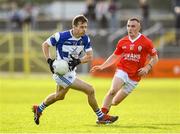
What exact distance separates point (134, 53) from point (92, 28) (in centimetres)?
2608

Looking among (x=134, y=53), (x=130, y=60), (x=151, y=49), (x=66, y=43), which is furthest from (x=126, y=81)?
(x=66, y=43)

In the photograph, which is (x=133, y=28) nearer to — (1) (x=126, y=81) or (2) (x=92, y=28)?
(1) (x=126, y=81)

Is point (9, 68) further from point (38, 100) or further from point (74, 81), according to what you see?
point (74, 81)

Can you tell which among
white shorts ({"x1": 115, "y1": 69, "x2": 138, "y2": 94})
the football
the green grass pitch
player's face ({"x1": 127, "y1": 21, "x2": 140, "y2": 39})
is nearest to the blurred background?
the green grass pitch

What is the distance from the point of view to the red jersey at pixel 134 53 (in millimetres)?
15633

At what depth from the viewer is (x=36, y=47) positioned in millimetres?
41844

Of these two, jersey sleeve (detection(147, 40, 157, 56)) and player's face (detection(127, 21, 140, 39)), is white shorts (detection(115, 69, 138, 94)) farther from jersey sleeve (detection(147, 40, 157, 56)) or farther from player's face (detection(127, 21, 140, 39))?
player's face (detection(127, 21, 140, 39))

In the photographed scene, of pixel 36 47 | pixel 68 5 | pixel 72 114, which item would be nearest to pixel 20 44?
pixel 36 47

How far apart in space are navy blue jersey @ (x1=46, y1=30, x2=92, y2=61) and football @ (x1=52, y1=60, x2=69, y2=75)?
212 millimetres

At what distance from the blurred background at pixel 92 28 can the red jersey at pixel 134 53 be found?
2352 centimetres

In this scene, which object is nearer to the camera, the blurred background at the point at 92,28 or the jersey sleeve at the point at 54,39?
the jersey sleeve at the point at 54,39

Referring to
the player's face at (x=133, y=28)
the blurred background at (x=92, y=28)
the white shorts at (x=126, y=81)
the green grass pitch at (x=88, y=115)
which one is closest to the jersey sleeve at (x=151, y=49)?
the player's face at (x=133, y=28)

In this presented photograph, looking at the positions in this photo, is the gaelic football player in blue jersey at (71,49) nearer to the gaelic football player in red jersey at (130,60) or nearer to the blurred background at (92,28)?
the gaelic football player in red jersey at (130,60)

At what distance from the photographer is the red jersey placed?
15.6 meters
